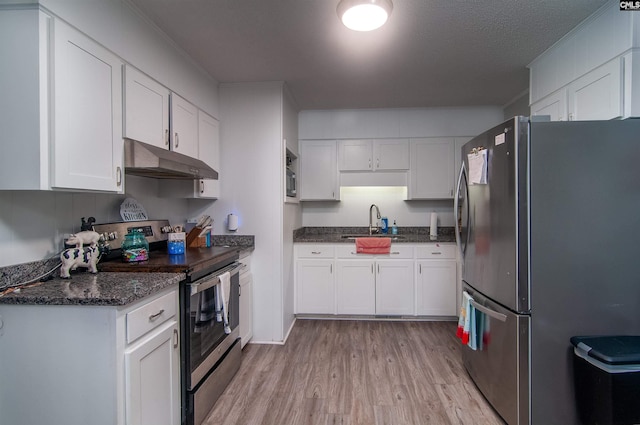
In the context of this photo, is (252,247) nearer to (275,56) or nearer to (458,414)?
(275,56)

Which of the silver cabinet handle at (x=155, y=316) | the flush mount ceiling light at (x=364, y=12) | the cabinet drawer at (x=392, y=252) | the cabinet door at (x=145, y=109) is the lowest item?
the silver cabinet handle at (x=155, y=316)

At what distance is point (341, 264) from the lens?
3.58 meters

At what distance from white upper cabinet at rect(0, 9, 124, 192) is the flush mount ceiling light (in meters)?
1.34

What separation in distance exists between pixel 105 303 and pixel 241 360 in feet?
5.40

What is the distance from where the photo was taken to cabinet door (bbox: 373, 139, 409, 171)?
3.85 m

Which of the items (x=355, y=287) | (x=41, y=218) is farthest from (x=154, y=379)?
(x=355, y=287)

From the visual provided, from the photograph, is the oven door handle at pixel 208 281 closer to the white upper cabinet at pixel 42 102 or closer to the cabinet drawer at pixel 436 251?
the white upper cabinet at pixel 42 102

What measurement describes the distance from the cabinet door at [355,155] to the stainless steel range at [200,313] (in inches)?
77.7

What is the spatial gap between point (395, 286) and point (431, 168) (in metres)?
1.49

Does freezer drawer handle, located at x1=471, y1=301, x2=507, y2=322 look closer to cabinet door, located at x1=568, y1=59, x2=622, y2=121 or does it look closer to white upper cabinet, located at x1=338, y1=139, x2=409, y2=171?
cabinet door, located at x1=568, y1=59, x2=622, y2=121

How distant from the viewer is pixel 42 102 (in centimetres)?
134

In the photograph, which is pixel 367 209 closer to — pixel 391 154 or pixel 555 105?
pixel 391 154

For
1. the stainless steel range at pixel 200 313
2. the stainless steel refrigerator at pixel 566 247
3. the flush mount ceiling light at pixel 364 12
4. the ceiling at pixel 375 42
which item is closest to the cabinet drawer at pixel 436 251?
the ceiling at pixel 375 42

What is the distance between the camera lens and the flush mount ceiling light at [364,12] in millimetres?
1688
